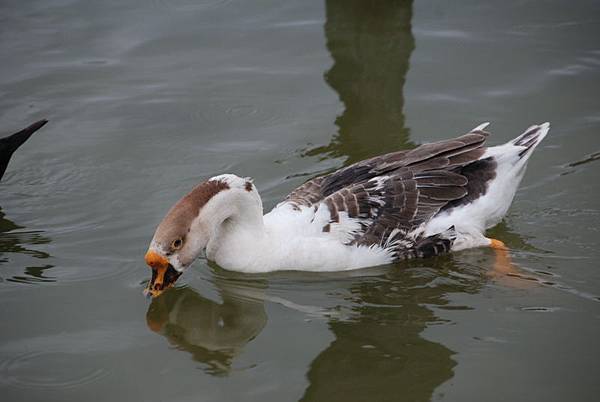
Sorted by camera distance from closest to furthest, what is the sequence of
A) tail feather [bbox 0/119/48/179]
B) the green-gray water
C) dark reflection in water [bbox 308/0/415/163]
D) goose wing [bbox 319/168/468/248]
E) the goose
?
the green-gray water → the goose → goose wing [bbox 319/168/468/248] → tail feather [bbox 0/119/48/179] → dark reflection in water [bbox 308/0/415/163]

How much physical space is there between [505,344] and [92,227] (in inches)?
176

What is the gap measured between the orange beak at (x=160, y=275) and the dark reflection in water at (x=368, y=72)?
3190 millimetres

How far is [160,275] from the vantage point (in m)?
7.03

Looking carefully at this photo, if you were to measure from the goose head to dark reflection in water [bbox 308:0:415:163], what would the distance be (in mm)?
2503

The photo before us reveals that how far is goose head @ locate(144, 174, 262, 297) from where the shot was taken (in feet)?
22.7

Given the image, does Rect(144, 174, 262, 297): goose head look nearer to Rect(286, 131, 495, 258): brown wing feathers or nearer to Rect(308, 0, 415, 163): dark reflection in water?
Rect(286, 131, 495, 258): brown wing feathers

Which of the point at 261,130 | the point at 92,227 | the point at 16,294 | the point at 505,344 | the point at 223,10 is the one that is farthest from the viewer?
the point at 223,10

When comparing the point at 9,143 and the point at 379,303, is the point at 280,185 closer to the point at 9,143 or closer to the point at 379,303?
the point at 379,303

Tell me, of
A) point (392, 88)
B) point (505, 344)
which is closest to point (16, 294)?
point (505, 344)

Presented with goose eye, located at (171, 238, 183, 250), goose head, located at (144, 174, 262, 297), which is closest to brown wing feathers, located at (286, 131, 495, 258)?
goose head, located at (144, 174, 262, 297)

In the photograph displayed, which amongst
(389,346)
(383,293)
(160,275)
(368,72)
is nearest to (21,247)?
(160,275)

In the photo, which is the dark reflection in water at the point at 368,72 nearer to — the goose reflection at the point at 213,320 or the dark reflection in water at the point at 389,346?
the dark reflection in water at the point at 389,346

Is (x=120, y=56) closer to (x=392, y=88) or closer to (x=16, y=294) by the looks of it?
(x=392, y=88)

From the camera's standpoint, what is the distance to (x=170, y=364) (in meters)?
6.50
